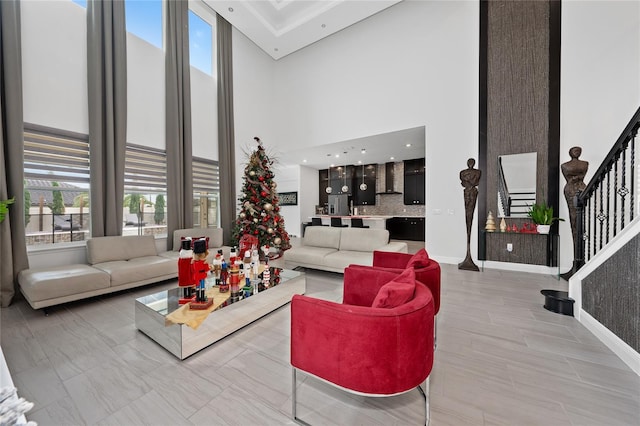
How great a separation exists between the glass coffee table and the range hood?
7.15m

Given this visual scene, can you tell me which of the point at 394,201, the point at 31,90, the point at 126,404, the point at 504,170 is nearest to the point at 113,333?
the point at 126,404

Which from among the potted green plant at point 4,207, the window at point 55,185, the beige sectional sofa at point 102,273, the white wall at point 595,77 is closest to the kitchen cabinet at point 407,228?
the white wall at point 595,77

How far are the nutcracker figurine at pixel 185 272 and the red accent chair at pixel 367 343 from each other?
1.34 m

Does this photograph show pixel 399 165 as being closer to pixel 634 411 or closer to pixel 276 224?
pixel 276 224

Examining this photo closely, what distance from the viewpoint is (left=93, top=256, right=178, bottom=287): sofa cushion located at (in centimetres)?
312

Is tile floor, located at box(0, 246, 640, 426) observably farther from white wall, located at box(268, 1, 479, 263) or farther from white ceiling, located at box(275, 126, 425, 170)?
white ceiling, located at box(275, 126, 425, 170)

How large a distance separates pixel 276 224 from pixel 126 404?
3.61 meters

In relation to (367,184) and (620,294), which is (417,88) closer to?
(367,184)

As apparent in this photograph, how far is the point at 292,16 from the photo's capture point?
575 cm

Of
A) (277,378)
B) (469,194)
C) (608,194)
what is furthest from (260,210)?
(608,194)

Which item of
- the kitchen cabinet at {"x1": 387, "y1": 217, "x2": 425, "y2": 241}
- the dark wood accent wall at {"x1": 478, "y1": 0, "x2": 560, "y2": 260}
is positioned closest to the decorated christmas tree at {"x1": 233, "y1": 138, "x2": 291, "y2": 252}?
the dark wood accent wall at {"x1": 478, "y1": 0, "x2": 560, "y2": 260}

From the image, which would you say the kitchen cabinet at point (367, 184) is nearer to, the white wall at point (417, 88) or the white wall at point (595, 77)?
the white wall at point (417, 88)

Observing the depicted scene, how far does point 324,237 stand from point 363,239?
77cm

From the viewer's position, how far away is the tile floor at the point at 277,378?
4.58 ft
